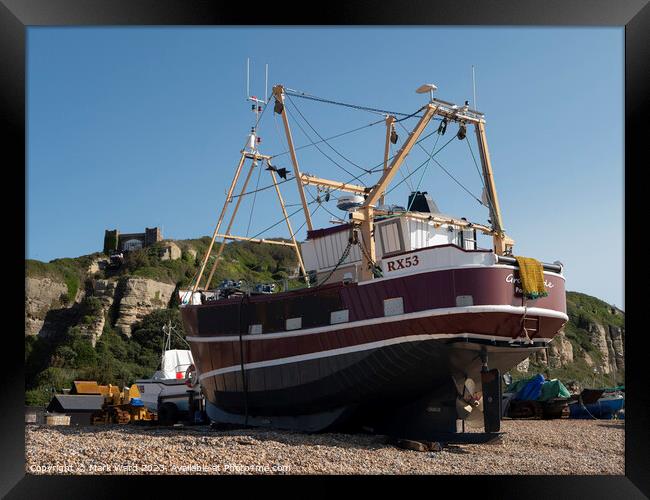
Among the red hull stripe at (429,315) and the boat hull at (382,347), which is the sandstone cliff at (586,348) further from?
the red hull stripe at (429,315)

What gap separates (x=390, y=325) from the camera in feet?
47.6

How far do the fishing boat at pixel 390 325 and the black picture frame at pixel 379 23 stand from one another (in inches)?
191

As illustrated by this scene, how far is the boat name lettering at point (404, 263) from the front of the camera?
47.2ft

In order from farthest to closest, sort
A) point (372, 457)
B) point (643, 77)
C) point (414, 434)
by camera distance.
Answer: point (414, 434) → point (372, 457) → point (643, 77)

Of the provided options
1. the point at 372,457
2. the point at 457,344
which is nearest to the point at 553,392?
the point at 457,344

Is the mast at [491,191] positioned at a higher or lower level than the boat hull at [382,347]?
higher

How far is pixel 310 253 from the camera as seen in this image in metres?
18.8

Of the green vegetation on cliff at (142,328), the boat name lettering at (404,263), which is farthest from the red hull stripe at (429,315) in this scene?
the green vegetation on cliff at (142,328)

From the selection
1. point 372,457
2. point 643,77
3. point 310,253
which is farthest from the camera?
point 310,253

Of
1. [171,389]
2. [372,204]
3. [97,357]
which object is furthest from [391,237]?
[97,357]

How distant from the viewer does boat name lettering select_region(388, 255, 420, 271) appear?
47.2ft

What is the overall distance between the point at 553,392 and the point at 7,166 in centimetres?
1942

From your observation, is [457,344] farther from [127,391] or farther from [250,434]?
[127,391]

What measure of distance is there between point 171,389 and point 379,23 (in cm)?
1845
